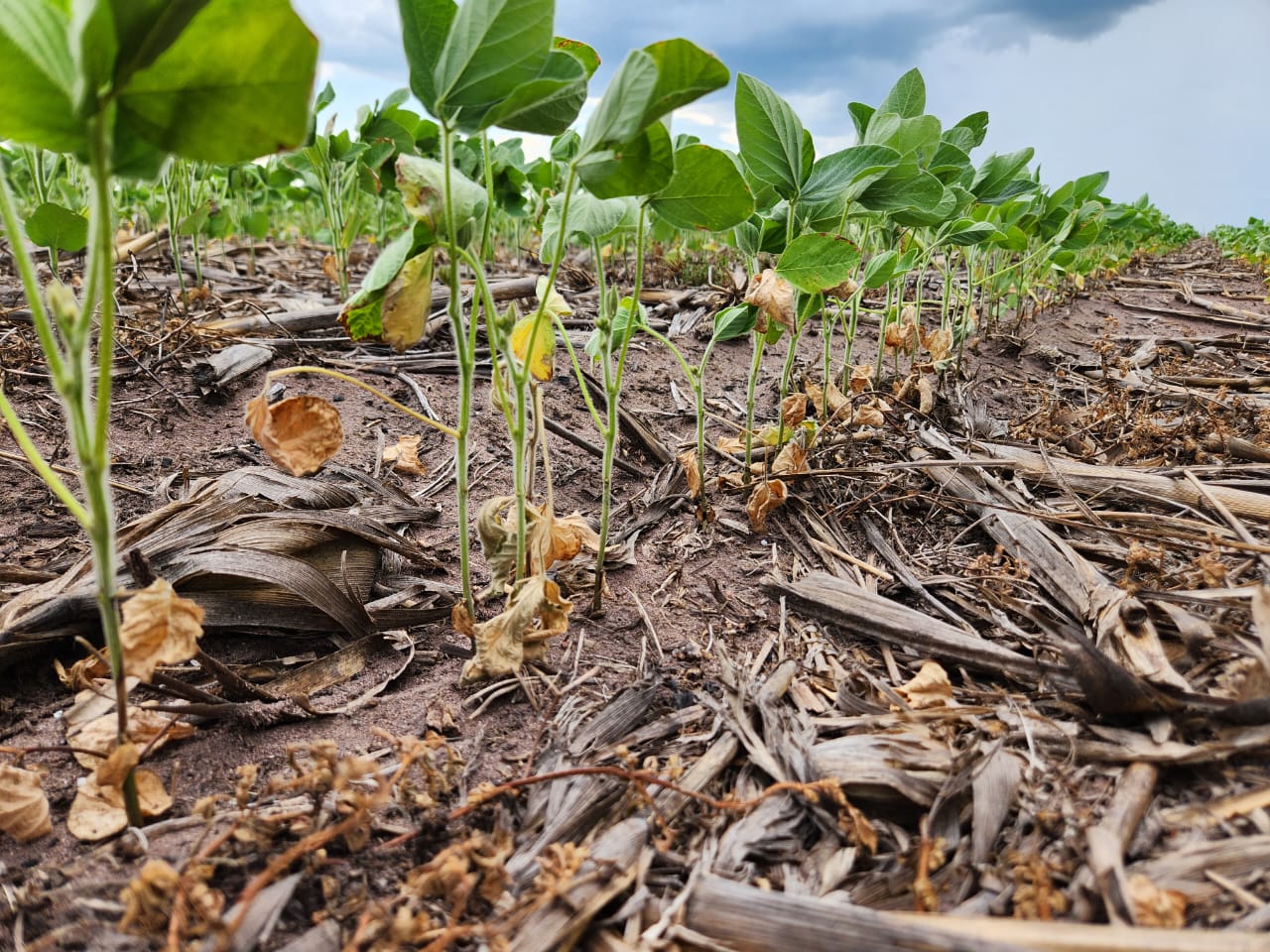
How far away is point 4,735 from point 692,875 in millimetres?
951

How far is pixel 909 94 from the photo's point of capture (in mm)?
2377

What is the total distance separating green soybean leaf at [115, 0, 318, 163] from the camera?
71 cm

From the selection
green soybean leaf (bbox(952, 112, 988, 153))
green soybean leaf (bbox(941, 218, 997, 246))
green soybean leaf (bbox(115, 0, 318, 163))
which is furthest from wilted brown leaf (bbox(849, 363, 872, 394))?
green soybean leaf (bbox(115, 0, 318, 163))

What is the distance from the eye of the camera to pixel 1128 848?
841 millimetres

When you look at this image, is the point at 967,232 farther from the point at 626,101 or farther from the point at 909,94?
the point at 626,101

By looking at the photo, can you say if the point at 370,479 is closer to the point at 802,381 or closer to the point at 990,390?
the point at 802,381

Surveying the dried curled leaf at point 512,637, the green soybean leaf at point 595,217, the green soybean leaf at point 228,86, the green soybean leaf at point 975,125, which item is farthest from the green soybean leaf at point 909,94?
the green soybean leaf at point 228,86

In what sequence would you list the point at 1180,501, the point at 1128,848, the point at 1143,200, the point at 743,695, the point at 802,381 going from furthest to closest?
the point at 1143,200, the point at 802,381, the point at 1180,501, the point at 743,695, the point at 1128,848

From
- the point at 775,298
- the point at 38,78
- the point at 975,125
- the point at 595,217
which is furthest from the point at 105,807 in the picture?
the point at 975,125

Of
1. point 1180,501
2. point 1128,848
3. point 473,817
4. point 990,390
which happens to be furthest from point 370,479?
point 990,390

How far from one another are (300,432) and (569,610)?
474 millimetres

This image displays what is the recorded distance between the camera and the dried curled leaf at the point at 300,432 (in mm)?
Answer: 1002

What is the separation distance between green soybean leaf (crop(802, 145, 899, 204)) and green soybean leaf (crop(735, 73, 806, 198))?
41 millimetres

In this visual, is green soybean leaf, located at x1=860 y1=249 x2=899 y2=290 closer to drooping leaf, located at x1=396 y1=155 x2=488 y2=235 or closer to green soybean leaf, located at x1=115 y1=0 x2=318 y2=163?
drooping leaf, located at x1=396 y1=155 x2=488 y2=235
